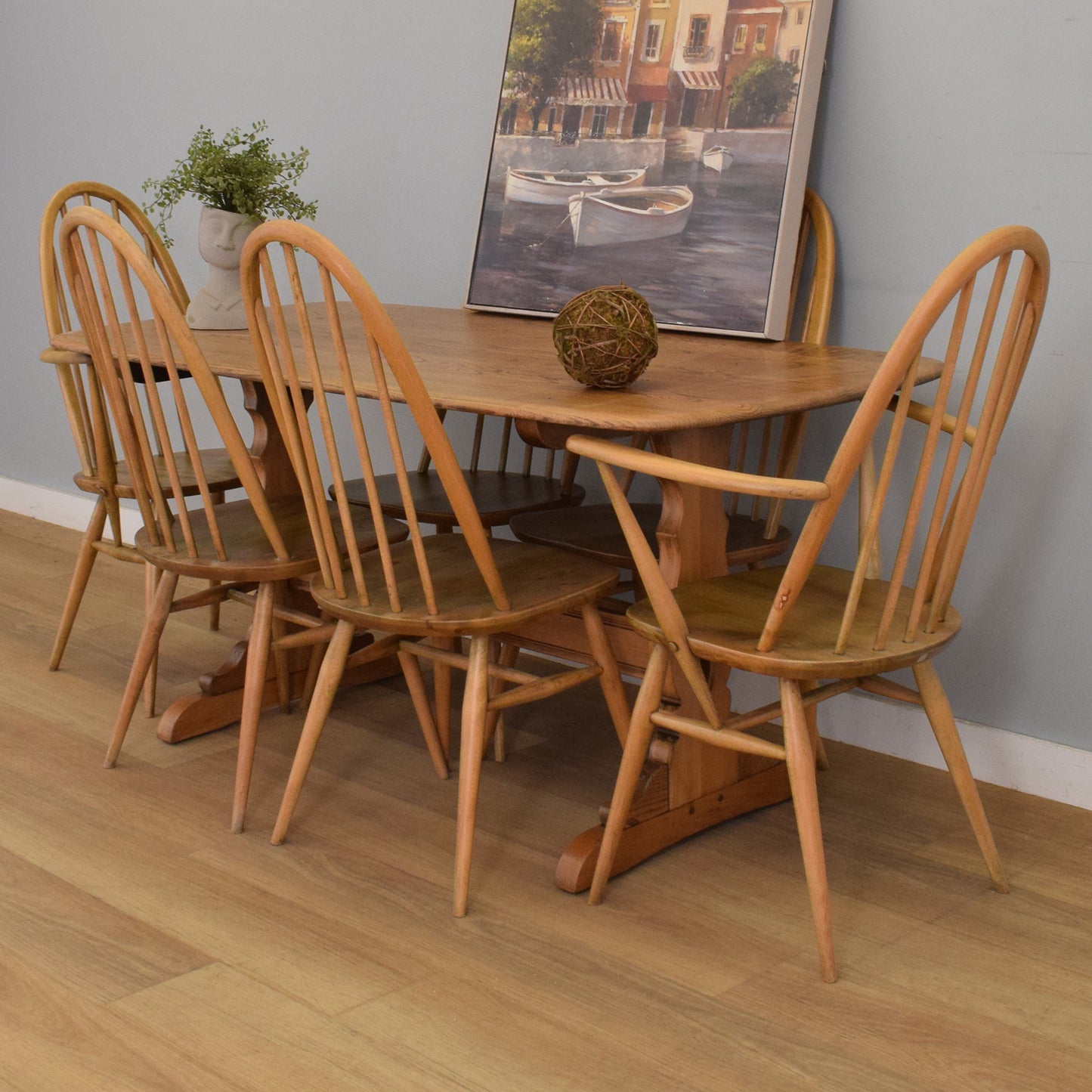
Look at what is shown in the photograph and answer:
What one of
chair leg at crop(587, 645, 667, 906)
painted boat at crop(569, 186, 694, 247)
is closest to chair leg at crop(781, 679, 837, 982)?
chair leg at crop(587, 645, 667, 906)

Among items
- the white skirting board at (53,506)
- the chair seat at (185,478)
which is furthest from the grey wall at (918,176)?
the white skirting board at (53,506)

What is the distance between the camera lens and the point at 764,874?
1.92 meters

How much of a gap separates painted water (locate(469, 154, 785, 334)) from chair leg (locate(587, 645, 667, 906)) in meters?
0.77

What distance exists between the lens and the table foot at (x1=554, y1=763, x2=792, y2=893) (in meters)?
1.85

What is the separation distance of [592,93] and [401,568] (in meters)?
1.09

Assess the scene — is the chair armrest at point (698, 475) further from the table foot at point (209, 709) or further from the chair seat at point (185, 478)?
the chair seat at point (185, 478)

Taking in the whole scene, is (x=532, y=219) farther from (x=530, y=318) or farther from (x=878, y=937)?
(x=878, y=937)

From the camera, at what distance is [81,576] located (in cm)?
262

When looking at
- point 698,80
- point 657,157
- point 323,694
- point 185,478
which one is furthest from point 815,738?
point 185,478

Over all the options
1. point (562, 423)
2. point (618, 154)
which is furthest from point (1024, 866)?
point (618, 154)

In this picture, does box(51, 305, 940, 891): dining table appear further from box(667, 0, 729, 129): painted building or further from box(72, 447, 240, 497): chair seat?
box(667, 0, 729, 129): painted building

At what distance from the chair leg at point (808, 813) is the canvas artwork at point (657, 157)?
0.86m

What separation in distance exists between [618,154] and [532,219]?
0.71ft

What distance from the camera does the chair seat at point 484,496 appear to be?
7.73 feet
